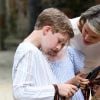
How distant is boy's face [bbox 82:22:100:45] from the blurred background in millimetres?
6746

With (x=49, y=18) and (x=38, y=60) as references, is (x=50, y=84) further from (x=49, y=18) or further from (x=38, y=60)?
(x=49, y=18)

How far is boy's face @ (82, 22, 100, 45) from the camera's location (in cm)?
312

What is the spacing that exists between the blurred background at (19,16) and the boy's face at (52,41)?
716 cm

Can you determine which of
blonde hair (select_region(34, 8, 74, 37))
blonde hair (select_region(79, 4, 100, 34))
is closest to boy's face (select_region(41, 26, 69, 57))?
blonde hair (select_region(34, 8, 74, 37))

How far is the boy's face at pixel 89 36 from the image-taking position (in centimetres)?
312

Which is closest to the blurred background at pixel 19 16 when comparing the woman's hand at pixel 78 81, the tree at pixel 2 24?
the tree at pixel 2 24

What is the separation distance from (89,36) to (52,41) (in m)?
0.48

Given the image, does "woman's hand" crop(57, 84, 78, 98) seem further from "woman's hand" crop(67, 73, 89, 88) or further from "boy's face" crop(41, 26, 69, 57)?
"boy's face" crop(41, 26, 69, 57)

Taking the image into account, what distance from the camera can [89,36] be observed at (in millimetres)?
3168

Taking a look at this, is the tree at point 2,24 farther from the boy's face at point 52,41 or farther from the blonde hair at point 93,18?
the boy's face at point 52,41

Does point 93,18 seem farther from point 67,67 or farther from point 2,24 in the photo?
point 2,24

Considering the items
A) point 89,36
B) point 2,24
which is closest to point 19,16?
point 2,24

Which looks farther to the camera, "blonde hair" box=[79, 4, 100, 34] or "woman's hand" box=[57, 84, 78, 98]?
"blonde hair" box=[79, 4, 100, 34]

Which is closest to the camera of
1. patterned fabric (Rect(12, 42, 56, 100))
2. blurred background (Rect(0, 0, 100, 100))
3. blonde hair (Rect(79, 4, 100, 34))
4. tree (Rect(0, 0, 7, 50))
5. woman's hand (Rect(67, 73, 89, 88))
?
patterned fabric (Rect(12, 42, 56, 100))
